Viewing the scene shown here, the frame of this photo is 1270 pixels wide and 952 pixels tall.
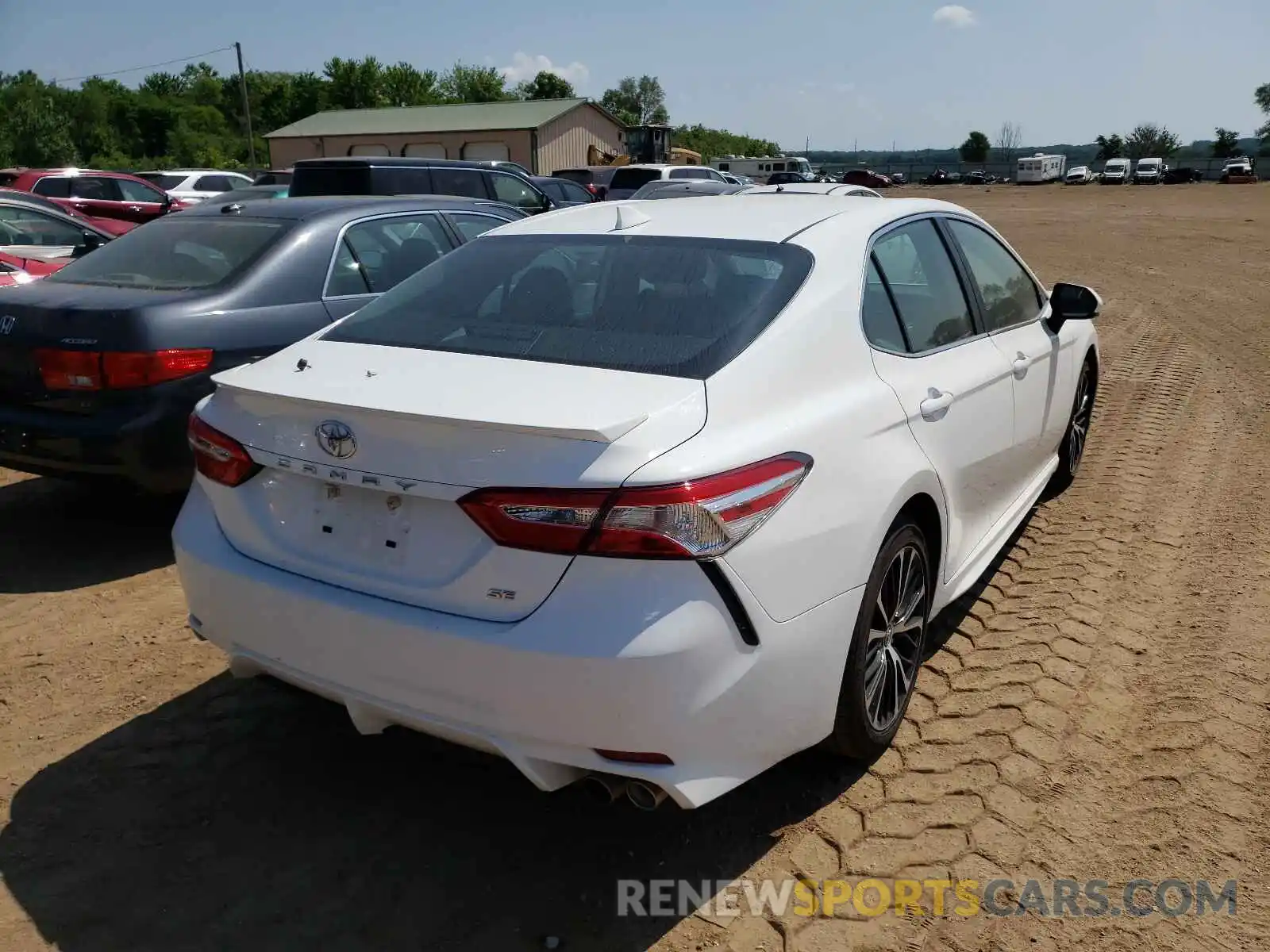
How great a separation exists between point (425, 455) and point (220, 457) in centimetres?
78

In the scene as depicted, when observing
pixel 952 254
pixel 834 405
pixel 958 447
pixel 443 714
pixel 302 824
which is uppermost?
pixel 952 254

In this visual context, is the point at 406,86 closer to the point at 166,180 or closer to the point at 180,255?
the point at 166,180

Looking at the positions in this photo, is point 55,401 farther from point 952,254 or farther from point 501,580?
point 952,254

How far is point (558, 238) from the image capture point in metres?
3.49

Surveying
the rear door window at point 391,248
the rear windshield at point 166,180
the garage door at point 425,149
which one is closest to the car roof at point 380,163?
the rear door window at point 391,248

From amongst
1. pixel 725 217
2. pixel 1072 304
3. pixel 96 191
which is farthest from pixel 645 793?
pixel 96 191

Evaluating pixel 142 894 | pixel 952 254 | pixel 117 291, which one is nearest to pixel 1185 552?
pixel 952 254

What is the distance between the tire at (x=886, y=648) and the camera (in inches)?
108

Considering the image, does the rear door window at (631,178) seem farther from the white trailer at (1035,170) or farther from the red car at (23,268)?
the white trailer at (1035,170)

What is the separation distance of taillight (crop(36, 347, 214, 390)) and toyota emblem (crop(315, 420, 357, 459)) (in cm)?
235

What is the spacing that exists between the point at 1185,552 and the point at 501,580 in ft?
12.3

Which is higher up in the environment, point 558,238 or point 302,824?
point 558,238

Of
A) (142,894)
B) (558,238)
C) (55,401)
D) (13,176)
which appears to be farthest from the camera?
(13,176)

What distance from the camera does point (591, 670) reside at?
2168mm
